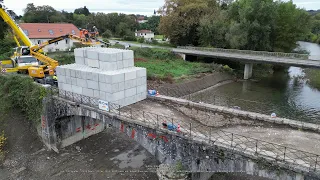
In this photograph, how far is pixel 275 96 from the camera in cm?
3694

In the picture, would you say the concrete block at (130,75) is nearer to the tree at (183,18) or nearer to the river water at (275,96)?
the river water at (275,96)

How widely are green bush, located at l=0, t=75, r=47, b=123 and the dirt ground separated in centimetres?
120

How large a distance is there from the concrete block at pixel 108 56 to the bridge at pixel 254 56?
3057cm

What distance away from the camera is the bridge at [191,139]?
12.0 meters

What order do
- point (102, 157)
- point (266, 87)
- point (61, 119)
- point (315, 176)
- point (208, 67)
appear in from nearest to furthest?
point (315, 176), point (102, 157), point (61, 119), point (266, 87), point (208, 67)

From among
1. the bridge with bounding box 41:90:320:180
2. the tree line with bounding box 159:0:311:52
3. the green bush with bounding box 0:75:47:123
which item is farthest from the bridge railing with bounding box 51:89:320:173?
the tree line with bounding box 159:0:311:52

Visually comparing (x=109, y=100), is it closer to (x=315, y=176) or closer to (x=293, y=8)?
(x=315, y=176)

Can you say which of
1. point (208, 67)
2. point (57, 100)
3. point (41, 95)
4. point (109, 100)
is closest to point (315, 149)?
point (109, 100)

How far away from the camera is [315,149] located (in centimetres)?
1330

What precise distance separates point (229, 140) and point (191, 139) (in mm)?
2131

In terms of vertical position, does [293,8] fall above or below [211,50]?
above

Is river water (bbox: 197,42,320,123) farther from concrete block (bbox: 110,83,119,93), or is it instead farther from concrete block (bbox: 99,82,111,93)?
concrete block (bbox: 99,82,111,93)

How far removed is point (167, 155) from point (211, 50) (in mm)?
39313

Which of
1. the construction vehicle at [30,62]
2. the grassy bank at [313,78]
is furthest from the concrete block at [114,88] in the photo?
the grassy bank at [313,78]
